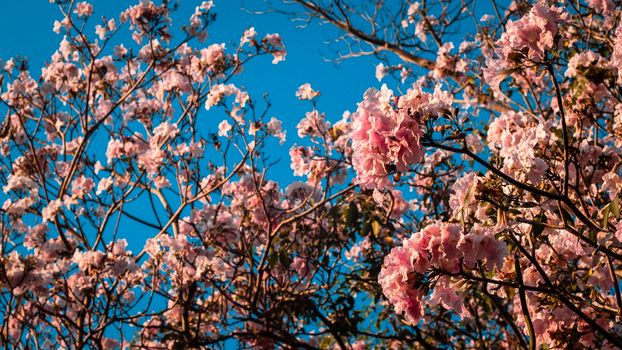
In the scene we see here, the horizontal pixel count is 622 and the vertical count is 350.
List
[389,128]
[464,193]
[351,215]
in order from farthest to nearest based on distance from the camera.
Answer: [351,215] < [464,193] < [389,128]

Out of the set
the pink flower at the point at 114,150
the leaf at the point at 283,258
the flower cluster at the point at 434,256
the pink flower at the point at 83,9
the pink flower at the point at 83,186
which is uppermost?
the pink flower at the point at 83,9

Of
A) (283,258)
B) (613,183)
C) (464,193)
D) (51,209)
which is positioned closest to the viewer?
(464,193)

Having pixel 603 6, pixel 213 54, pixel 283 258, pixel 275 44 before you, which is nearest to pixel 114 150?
pixel 213 54

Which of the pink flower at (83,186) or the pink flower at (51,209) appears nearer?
the pink flower at (51,209)

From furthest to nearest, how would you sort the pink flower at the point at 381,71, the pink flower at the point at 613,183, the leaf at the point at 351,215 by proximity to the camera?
the pink flower at the point at 381,71 < the leaf at the point at 351,215 < the pink flower at the point at 613,183

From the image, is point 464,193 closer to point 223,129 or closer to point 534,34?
point 534,34

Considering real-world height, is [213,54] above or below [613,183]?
above

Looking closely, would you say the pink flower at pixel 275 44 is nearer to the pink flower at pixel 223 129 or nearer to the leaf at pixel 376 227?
the pink flower at pixel 223 129

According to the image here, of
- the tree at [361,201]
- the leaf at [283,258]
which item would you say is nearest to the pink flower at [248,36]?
the tree at [361,201]

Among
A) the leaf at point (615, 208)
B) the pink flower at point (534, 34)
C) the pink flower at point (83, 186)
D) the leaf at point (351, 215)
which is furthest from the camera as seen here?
the pink flower at point (83, 186)

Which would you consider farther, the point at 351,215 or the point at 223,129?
the point at 223,129

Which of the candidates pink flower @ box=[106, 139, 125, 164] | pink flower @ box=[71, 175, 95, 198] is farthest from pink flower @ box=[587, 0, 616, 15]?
pink flower @ box=[71, 175, 95, 198]

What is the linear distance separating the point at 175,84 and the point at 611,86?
3.81 m

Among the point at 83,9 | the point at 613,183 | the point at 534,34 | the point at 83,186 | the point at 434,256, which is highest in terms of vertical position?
the point at 83,9
